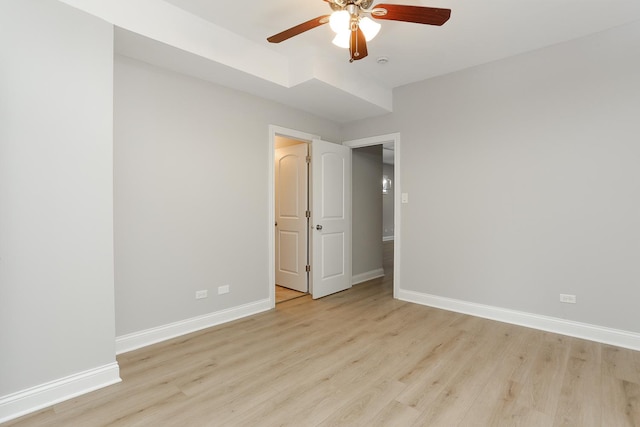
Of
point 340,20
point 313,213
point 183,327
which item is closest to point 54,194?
point 183,327

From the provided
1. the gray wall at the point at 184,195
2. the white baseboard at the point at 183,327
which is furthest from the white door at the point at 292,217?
the white baseboard at the point at 183,327

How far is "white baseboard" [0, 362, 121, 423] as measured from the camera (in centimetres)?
175

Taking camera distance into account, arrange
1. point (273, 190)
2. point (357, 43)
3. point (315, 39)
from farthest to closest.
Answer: point (273, 190), point (315, 39), point (357, 43)

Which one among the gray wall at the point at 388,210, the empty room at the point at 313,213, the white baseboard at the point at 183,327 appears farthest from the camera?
the gray wall at the point at 388,210

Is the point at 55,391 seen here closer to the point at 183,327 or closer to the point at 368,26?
the point at 183,327

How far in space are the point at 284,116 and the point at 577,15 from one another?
115 inches

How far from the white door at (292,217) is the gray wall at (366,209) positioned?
0.94m

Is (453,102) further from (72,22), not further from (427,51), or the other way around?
(72,22)

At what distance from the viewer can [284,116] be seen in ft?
12.7

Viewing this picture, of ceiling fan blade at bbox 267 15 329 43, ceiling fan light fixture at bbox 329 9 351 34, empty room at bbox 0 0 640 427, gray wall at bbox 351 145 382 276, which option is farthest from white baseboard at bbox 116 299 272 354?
ceiling fan light fixture at bbox 329 9 351 34

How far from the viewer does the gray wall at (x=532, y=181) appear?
268 centimetres

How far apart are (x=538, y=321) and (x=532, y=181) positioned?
1.39m

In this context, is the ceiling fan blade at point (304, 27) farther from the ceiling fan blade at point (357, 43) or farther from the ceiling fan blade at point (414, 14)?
the ceiling fan blade at point (414, 14)

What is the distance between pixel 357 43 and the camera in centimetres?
207
